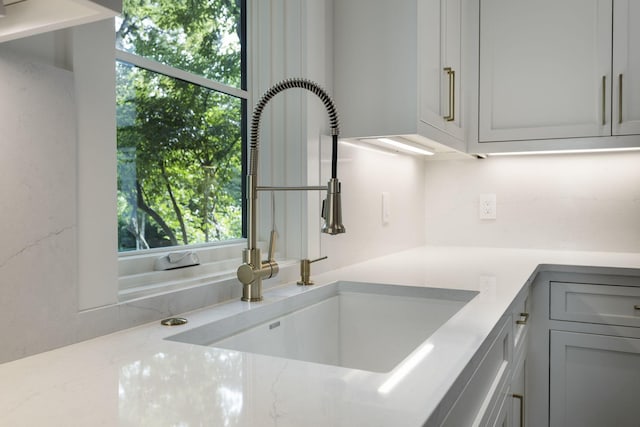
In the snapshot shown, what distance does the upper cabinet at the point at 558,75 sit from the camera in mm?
2055

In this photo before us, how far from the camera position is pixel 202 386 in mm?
674

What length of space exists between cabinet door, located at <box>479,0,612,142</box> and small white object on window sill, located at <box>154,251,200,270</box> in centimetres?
148

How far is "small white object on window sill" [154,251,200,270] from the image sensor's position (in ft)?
3.98

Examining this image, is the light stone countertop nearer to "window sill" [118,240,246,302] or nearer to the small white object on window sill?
"window sill" [118,240,246,302]

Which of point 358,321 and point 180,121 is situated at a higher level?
point 180,121

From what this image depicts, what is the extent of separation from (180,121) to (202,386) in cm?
82

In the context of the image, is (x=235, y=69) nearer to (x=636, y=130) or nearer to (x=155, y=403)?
(x=155, y=403)

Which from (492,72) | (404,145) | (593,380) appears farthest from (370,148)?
(593,380)

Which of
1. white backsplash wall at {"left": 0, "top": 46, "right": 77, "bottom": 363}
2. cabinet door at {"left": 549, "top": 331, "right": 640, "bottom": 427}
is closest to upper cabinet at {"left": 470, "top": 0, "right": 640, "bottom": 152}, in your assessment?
cabinet door at {"left": 549, "top": 331, "right": 640, "bottom": 427}

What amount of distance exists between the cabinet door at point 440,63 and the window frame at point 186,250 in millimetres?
540

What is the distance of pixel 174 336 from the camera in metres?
0.92

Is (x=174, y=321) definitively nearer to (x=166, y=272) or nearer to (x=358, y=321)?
(x=166, y=272)

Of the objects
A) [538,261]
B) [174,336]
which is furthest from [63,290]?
[538,261]

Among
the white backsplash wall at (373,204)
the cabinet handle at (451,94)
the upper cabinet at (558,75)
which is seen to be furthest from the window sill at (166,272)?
the upper cabinet at (558,75)
